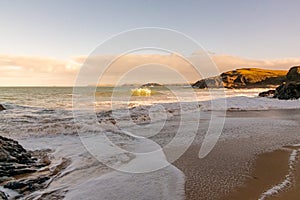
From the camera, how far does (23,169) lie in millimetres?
A: 6492

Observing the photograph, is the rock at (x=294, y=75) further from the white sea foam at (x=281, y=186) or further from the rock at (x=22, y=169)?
the rock at (x=22, y=169)

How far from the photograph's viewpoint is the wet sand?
4.75 metres

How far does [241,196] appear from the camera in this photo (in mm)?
4590

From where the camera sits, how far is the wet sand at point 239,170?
187 inches

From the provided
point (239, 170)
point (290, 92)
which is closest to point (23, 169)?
point (239, 170)

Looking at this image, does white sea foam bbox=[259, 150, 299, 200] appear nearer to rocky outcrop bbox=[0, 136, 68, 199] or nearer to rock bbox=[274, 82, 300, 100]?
rocky outcrop bbox=[0, 136, 68, 199]

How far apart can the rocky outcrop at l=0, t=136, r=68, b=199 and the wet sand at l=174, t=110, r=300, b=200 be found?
3.09m

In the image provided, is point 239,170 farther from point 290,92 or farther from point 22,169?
point 290,92

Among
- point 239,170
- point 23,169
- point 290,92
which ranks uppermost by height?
point 290,92

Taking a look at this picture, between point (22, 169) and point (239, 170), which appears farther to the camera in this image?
point (22, 169)

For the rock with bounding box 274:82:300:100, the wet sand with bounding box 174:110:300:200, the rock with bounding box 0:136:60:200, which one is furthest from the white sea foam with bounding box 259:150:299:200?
the rock with bounding box 274:82:300:100

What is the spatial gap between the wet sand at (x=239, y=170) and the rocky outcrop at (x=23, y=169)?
3.09m

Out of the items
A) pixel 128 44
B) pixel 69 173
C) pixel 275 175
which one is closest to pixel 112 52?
pixel 128 44

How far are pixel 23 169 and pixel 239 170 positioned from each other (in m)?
5.22
